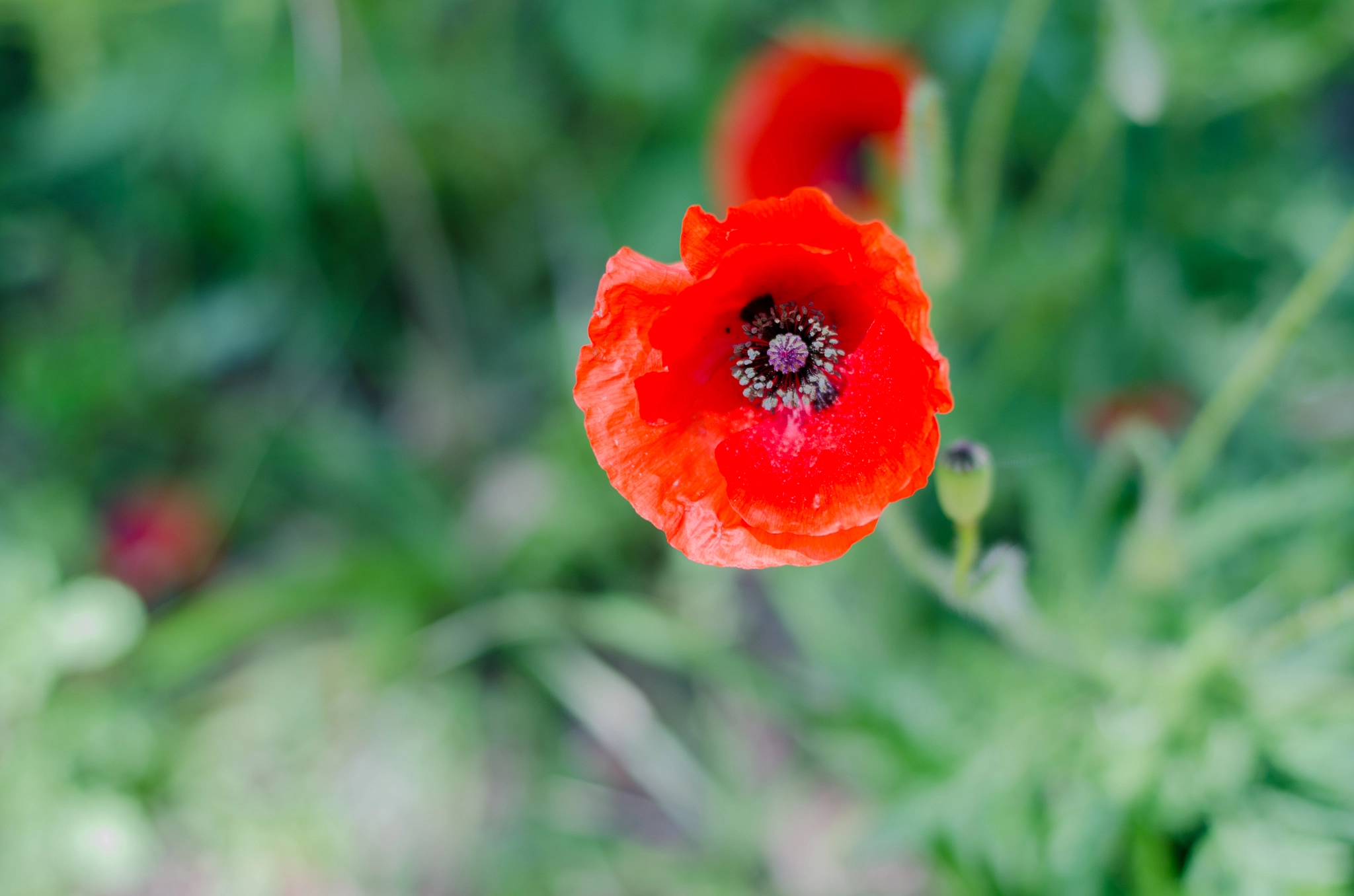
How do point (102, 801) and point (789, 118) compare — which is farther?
point (102, 801)

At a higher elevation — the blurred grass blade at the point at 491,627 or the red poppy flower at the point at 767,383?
the blurred grass blade at the point at 491,627

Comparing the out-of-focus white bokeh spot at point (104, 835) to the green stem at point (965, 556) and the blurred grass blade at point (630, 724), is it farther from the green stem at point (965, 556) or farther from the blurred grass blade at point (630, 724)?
the green stem at point (965, 556)

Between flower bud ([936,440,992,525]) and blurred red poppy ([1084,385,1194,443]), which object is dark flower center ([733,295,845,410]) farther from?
blurred red poppy ([1084,385,1194,443])

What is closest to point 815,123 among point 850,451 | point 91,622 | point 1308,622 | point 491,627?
point 850,451

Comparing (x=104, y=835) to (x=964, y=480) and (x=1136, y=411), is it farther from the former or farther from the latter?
(x=1136, y=411)

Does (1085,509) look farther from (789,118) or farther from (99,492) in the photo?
(99,492)

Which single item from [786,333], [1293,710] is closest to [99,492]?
[786,333]

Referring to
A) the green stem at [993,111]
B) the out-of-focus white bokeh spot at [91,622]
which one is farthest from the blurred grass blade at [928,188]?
the out-of-focus white bokeh spot at [91,622]
